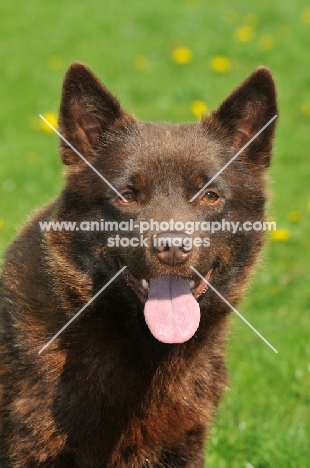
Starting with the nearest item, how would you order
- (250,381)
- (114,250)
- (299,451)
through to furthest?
(114,250) < (299,451) < (250,381)

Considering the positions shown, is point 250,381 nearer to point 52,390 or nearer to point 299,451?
point 299,451

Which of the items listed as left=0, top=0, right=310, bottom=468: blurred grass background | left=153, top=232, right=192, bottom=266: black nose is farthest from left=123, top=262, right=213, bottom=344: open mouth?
left=0, top=0, right=310, bottom=468: blurred grass background

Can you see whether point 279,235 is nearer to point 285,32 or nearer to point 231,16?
point 285,32

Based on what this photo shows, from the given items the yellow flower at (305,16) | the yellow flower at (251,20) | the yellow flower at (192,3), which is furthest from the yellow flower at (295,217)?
the yellow flower at (192,3)

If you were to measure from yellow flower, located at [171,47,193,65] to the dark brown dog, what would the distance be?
6.82 metres

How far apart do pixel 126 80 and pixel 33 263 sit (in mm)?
6717

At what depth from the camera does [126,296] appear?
3.76 metres

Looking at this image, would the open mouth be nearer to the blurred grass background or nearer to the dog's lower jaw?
the dog's lower jaw

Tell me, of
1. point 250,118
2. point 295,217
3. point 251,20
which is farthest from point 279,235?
point 251,20

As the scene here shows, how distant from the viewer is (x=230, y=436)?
454 cm

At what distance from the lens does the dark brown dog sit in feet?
12.0

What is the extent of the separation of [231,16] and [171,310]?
Answer: 9.28 meters

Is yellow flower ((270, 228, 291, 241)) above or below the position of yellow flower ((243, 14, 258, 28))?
below

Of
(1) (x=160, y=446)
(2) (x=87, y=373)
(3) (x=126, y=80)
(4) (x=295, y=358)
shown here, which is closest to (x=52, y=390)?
(2) (x=87, y=373)
